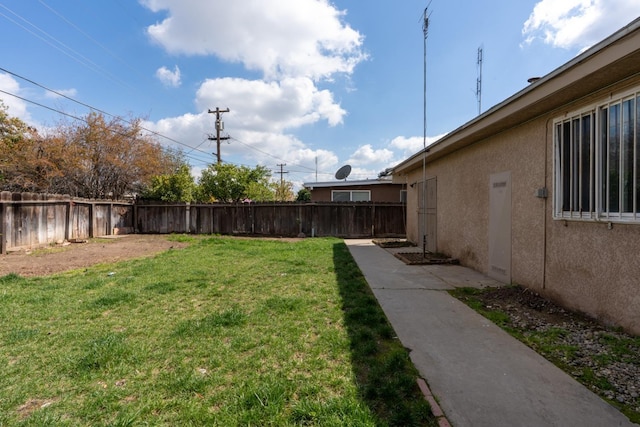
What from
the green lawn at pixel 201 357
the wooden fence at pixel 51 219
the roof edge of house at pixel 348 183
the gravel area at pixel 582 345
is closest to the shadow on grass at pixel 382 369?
the green lawn at pixel 201 357

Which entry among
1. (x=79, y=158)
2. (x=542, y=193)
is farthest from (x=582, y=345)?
(x=79, y=158)

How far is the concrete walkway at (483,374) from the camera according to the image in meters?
2.02

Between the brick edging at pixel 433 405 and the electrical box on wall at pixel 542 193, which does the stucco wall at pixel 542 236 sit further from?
the brick edging at pixel 433 405

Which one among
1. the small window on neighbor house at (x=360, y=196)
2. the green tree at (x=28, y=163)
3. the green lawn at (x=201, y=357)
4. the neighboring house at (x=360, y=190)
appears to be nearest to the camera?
the green lawn at (x=201, y=357)

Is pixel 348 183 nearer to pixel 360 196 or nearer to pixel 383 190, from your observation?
pixel 360 196

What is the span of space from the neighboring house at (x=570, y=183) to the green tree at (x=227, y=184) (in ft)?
42.3

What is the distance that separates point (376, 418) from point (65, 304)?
14.8 ft

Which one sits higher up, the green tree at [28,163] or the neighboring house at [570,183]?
the green tree at [28,163]

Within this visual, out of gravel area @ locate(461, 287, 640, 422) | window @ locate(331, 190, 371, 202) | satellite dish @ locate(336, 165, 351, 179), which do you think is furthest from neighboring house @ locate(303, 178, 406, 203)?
gravel area @ locate(461, 287, 640, 422)

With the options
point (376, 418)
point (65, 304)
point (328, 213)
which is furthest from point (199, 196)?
point (376, 418)

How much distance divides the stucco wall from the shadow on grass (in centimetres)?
229

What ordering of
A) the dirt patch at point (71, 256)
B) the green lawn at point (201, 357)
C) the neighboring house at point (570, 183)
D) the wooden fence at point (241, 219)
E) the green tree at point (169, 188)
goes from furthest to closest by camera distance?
the green tree at point (169, 188) < the wooden fence at point (241, 219) < the dirt patch at point (71, 256) < the neighboring house at point (570, 183) < the green lawn at point (201, 357)

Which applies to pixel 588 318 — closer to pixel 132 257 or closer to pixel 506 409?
pixel 506 409

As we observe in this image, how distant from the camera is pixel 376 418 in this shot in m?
1.99
